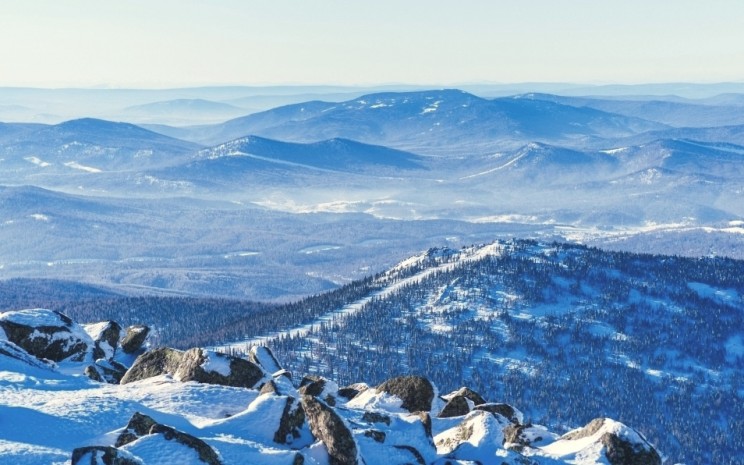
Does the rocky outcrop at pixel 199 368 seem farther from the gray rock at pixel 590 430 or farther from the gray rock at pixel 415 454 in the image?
the gray rock at pixel 590 430

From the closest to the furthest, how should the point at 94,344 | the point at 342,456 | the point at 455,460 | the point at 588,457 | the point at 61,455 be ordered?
1. the point at 61,455
2. the point at 342,456
3. the point at 455,460
4. the point at 588,457
5. the point at 94,344

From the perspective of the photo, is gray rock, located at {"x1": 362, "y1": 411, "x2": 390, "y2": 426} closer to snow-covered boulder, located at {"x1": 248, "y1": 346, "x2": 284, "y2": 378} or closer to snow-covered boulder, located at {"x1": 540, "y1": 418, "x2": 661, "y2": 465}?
snow-covered boulder, located at {"x1": 540, "y1": 418, "x2": 661, "y2": 465}

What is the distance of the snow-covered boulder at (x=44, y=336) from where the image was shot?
7406 centimetres

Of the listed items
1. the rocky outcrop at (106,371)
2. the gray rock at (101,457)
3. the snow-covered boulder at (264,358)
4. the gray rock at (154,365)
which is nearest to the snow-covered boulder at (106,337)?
the rocky outcrop at (106,371)

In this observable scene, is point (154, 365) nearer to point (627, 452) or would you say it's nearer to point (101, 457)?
point (101, 457)

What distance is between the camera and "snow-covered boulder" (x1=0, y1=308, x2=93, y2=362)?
74.1m

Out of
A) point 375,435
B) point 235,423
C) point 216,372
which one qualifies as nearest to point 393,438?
point 375,435

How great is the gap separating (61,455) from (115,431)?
152 inches

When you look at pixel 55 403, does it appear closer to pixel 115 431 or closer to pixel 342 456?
pixel 115 431

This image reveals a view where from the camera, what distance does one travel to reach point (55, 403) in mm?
51781

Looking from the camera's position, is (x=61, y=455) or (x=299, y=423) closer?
(x=61, y=455)

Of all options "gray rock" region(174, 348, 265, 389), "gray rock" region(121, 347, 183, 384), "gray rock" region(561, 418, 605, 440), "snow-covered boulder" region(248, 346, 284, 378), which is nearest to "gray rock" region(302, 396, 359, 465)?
"gray rock" region(174, 348, 265, 389)

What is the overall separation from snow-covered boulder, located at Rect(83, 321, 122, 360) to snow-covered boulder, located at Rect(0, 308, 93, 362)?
8.96ft

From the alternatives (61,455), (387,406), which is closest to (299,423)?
(61,455)
